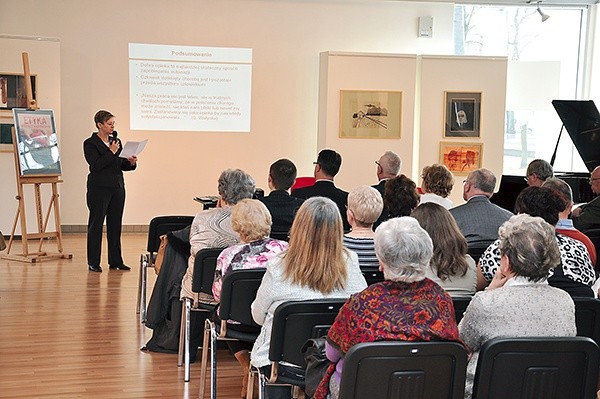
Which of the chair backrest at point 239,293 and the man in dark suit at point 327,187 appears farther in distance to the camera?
the man in dark suit at point 327,187

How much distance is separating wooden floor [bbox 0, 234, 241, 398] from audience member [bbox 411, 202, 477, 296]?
1.68 m

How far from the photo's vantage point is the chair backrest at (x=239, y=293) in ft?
14.2

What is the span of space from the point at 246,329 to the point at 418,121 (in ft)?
29.1

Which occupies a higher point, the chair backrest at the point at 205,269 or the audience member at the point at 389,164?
the audience member at the point at 389,164

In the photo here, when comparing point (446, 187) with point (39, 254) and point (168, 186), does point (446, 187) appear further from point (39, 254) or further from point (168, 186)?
point (168, 186)

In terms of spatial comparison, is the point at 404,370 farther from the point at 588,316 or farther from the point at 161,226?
the point at 161,226

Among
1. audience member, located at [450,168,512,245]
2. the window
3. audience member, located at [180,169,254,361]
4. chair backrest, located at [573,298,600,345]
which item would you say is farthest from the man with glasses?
the window

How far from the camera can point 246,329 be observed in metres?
4.61

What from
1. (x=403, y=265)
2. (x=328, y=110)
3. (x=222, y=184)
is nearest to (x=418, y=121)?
(x=328, y=110)

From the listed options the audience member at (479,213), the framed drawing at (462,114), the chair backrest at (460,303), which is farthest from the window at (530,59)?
the chair backrest at (460,303)

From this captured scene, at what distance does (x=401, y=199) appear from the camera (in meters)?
5.61

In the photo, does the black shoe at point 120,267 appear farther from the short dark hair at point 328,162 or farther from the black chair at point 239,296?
the black chair at point 239,296

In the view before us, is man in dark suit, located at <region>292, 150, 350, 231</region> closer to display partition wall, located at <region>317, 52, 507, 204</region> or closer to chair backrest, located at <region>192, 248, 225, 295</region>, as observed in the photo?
chair backrest, located at <region>192, 248, 225, 295</region>

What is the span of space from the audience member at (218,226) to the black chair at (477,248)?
1.47m
